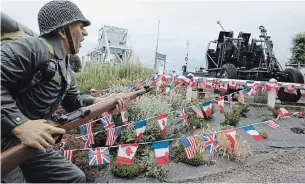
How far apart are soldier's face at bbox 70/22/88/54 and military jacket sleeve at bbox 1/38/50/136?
278 millimetres

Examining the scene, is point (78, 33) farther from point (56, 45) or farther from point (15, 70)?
point (15, 70)

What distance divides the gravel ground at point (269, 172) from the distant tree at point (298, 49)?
2125 cm

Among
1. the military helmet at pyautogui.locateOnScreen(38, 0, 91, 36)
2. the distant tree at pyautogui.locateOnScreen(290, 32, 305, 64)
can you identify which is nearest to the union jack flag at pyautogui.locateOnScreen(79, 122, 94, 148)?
the military helmet at pyautogui.locateOnScreen(38, 0, 91, 36)

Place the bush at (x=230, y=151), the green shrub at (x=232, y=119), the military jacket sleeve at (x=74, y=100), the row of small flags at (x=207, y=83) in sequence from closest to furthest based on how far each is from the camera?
the military jacket sleeve at (x=74, y=100) < the bush at (x=230, y=151) < the green shrub at (x=232, y=119) < the row of small flags at (x=207, y=83)

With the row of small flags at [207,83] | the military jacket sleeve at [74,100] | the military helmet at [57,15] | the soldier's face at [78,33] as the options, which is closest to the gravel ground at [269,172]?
the row of small flags at [207,83]

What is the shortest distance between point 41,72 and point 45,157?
53cm

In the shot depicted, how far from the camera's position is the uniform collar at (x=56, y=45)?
75.8 inches

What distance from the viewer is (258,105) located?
10039 millimetres

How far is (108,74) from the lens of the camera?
10359mm

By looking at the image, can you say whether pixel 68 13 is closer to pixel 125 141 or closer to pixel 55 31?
pixel 55 31

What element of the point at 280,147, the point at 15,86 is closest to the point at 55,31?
the point at 15,86

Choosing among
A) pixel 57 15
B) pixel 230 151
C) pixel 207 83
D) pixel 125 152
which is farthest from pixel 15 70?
pixel 207 83

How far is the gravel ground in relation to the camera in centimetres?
537

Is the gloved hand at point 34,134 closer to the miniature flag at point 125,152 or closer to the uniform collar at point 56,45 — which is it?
the uniform collar at point 56,45
